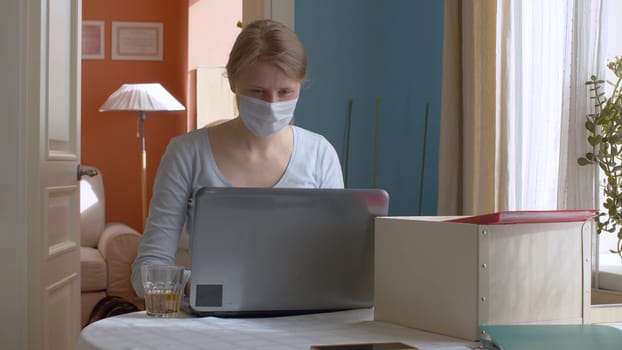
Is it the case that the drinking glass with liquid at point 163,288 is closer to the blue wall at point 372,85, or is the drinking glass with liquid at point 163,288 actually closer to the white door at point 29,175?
the white door at point 29,175

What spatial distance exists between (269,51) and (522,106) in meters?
1.08

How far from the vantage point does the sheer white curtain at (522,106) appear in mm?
2186

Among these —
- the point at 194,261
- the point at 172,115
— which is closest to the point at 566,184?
the point at 194,261

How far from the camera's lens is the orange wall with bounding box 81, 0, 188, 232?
6.08 m

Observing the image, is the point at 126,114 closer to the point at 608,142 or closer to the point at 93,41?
the point at 93,41

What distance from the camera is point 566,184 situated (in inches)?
87.0

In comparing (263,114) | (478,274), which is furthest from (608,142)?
(478,274)

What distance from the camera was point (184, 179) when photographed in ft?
5.78

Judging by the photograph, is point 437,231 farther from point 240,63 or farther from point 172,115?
point 172,115

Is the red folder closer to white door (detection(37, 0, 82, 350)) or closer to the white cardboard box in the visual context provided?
the white cardboard box

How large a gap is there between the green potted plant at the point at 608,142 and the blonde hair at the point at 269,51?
2.73 feet

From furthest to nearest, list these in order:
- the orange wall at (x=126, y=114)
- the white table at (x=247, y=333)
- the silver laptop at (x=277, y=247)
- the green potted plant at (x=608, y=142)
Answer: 1. the orange wall at (x=126, y=114)
2. the green potted plant at (x=608, y=142)
3. the silver laptop at (x=277, y=247)
4. the white table at (x=247, y=333)

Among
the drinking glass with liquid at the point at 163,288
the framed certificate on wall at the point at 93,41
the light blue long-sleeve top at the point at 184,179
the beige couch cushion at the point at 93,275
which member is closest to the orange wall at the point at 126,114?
the framed certificate on wall at the point at 93,41

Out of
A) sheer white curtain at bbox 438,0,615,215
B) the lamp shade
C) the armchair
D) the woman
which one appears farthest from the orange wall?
the woman
